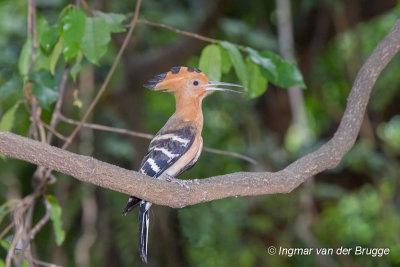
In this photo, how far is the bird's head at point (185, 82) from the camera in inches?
97.0

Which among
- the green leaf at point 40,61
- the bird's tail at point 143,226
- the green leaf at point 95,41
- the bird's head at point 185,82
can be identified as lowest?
the bird's tail at point 143,226

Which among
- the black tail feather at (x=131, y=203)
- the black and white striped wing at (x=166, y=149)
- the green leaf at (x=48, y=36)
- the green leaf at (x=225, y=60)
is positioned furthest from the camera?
the green leaf at (x=225, y=60)

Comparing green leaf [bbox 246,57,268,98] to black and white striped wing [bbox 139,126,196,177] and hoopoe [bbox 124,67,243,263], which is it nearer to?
hoopoe [bbox 124,67,243,263]

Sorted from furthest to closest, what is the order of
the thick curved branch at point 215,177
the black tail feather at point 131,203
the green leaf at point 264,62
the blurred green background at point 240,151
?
the blurred green background at point 240,151, the green leaf at point 264,62, the black tail feather at point 131,203, the thick curved branch at point 215,177

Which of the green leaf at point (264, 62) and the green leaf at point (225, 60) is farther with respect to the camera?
the green leaf at point (225, 60)

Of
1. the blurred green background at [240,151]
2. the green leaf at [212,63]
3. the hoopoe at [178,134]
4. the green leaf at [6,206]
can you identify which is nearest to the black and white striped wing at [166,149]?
the hoopoe at [178,134]

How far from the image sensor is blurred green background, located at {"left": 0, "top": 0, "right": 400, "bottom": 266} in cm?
495

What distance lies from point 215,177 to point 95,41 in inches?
32.6

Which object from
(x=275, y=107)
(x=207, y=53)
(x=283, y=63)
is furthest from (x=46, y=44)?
(x=275, y=107)

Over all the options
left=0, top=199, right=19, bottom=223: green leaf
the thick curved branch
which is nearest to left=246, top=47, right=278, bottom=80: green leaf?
the thick curved branch

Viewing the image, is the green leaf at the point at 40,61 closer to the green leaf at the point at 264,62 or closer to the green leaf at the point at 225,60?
the green leaf at the point at 225,60

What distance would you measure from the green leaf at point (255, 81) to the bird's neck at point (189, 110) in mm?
420

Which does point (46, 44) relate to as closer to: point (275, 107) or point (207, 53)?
point (207, 53)

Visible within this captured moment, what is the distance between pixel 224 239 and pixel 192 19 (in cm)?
209
